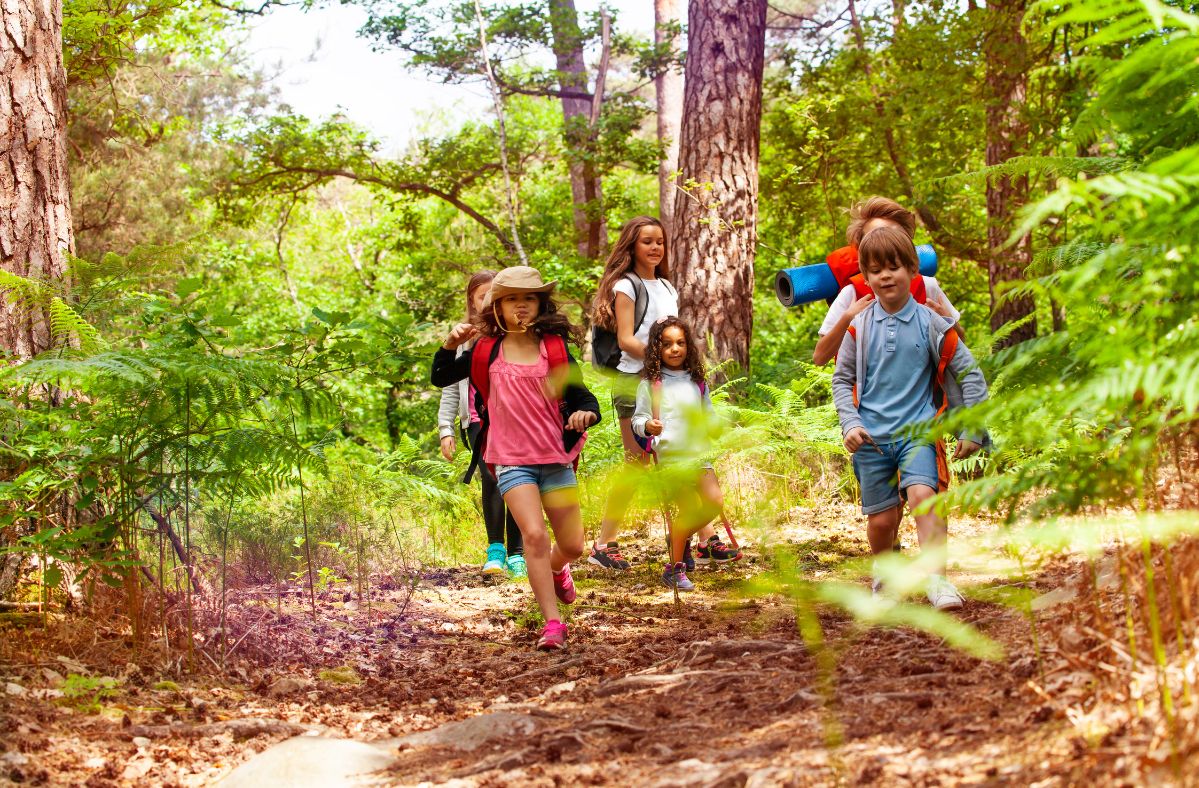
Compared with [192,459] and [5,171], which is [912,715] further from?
[5,171]

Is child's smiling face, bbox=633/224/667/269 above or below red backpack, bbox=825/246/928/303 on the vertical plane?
above

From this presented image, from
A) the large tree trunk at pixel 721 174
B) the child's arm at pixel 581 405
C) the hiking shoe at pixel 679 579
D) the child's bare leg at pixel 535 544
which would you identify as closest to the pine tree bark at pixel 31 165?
the child's bare leg at pixel 535 544

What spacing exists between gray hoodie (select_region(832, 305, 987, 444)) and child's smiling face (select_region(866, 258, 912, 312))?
0.14 metres

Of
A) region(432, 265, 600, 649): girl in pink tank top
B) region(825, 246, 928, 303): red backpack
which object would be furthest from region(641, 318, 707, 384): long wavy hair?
region(825, 246, 928, 303): red backpack

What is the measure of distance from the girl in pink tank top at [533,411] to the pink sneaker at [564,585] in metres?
0.07

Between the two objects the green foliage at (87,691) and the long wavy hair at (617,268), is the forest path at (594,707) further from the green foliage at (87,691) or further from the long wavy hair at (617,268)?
the long wavy hair at (617,268)

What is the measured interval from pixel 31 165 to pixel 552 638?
11.0 ft

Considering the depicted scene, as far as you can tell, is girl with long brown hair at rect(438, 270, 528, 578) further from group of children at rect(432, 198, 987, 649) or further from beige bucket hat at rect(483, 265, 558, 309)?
beige bucket hat at rect(483, 265, 558, 309)

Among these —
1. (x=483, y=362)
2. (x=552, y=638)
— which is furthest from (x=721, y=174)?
(x=552, y=638)

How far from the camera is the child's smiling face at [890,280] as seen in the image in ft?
15.0

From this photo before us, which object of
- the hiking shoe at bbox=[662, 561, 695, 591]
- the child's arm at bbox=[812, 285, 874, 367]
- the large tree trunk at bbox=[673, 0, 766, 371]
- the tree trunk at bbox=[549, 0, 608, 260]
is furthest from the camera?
the tree trunk at bbox=[549, 0, 608, 260]

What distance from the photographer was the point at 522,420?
5.02m

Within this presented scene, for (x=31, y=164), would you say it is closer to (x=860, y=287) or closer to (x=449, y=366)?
(x=449, y=366)

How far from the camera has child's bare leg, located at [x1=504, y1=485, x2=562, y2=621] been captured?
482 cm
